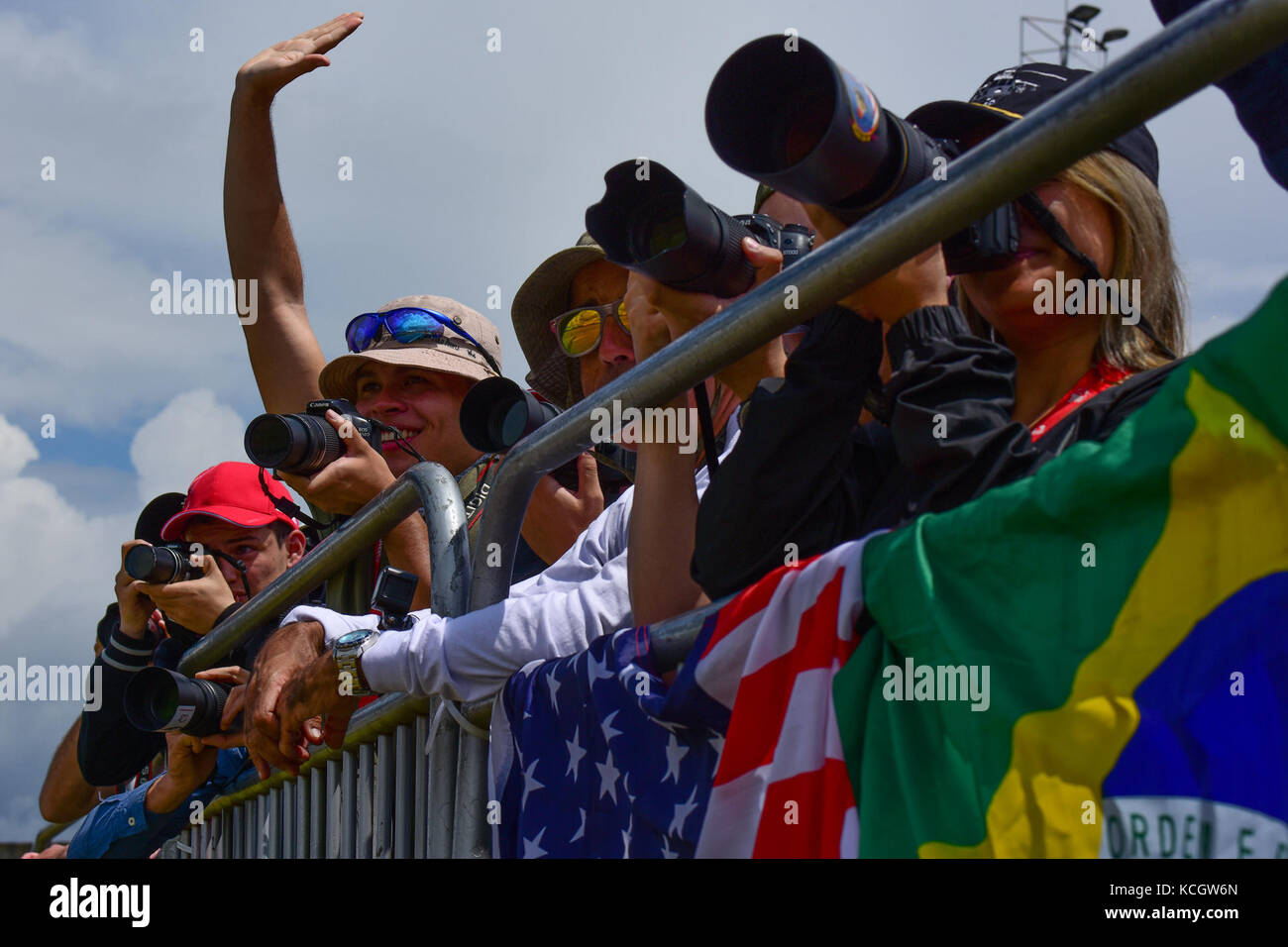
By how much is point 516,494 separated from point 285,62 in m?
2.37

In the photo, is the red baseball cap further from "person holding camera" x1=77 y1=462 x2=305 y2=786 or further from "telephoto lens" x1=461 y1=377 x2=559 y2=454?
"telephoto lens" x1=461 y1=377 x2=559 y2=454

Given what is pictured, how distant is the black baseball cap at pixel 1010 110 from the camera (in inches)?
80.6

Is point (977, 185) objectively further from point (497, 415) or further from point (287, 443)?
point (287, 443)

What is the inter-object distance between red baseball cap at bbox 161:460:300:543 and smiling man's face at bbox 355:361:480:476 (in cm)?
42

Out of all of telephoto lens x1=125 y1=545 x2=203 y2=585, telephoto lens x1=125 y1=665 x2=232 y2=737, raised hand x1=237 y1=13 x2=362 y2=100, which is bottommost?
telephoto lens x1=125 y1=665 x2=232 y2=737

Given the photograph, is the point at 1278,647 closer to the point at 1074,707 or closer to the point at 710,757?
the point at 1074,707

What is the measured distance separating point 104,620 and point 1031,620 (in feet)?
11.5

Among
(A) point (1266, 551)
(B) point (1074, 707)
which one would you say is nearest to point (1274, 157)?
(A) point (1266, 551)

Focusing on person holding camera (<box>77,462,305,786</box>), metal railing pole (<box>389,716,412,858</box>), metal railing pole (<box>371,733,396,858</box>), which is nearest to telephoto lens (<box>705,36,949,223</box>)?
metal railing pole (<box>389,716,412,858</box>)

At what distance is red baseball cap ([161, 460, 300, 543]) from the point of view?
4023 millimetres

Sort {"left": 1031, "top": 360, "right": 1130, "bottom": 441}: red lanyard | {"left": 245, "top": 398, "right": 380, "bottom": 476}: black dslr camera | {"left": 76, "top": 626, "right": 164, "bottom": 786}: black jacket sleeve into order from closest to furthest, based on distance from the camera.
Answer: {"left": 1031, "top": 360, "right": 1130, "bottom": 441}: red lanyard → {"left": 245, "top": 398, "right": 380, "bottom": 476}: black dslr camera → {"left": 76, "top": 626, "right": 164, "bottom": 786}: black jacket sleeve

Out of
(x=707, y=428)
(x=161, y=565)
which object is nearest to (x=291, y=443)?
(x=161, y=565)

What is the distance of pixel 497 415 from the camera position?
2453mm

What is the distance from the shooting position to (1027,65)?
2.19 meters
